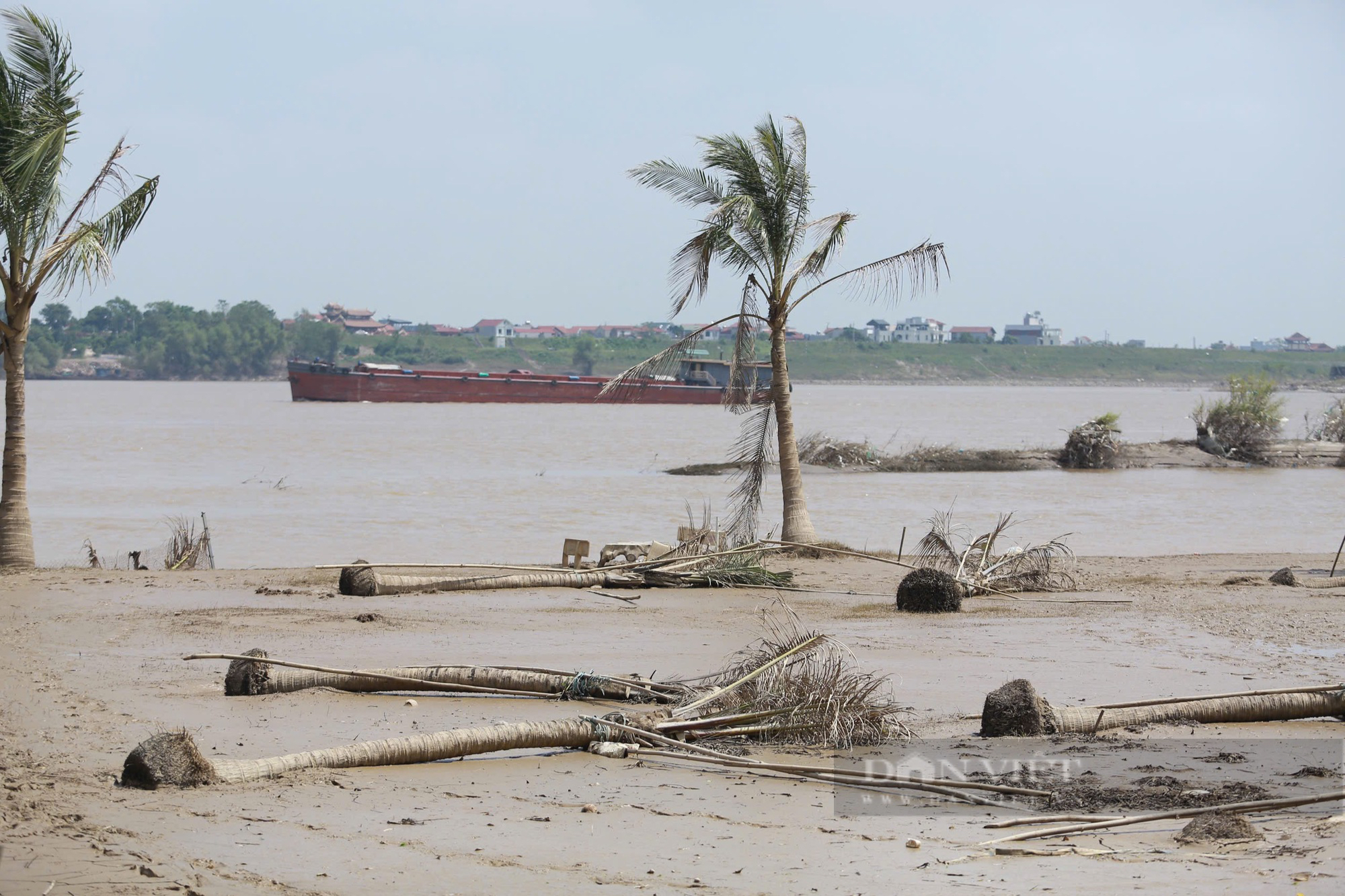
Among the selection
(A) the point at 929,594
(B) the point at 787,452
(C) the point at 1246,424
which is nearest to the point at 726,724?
(A) the point at 929,594

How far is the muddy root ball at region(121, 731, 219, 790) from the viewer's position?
5480 millimetres

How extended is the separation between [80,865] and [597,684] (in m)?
3.62

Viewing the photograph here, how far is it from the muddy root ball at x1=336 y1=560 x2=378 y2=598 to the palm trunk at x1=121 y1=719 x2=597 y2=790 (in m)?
5.96

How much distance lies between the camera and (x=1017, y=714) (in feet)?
22.4

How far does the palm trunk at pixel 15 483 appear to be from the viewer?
13305mm

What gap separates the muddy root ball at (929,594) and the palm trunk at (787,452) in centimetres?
430

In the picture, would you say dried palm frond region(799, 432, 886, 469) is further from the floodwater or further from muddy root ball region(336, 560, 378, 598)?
muddy root ball region(336, 560, 378, 598)

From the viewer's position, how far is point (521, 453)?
39500mm

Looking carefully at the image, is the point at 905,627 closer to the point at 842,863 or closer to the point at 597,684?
the point at 597,684

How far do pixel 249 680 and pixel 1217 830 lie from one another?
17.8 feet

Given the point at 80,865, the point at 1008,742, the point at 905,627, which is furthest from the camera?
the point at 905,627

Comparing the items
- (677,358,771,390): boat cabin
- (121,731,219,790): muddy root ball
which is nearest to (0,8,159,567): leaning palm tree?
(121,731,219,790): muddy root ball

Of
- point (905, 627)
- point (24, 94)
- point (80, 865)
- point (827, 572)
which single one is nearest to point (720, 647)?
point (905, 627)

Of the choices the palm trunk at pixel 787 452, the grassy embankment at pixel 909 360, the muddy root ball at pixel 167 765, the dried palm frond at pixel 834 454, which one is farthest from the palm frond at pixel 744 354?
the grassy embankment at pixel 909 360
